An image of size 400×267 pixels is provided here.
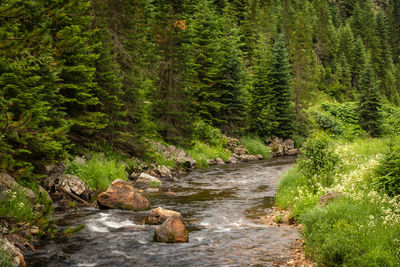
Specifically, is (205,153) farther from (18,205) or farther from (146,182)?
(18,205)

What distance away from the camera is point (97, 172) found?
14.9 meters

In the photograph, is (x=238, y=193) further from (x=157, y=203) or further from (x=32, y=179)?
(x=32, y=179)

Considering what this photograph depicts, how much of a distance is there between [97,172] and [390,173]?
445 inches

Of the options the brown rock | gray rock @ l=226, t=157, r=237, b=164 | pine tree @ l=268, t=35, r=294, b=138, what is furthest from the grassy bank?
pine tree @ l=268, t=35, r=294, b=138

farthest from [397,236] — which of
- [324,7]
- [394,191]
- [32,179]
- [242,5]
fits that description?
[324,7]

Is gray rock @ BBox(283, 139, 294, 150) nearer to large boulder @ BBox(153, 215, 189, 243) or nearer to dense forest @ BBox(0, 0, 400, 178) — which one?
dense forest @ BBox(0, 0, 400, 178)

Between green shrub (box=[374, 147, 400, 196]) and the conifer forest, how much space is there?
0.18ft

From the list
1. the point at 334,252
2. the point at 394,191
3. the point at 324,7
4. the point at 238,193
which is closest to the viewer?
the point at 334,252

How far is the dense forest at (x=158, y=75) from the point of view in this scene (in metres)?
8.29

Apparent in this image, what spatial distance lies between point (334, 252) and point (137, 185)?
38.4ft

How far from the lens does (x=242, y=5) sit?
51781mm

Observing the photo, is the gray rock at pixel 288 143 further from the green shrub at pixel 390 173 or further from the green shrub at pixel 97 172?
the green shrub at pixel 390 173

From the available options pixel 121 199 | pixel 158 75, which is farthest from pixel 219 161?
pixel 121 199

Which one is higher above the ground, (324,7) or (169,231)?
(324,7)
